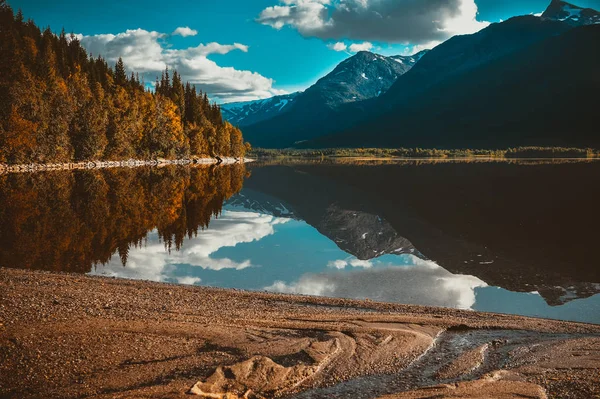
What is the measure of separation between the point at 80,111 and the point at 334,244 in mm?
61622

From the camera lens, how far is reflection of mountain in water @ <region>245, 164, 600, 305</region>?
1766 centimetres

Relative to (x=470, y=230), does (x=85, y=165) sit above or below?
above

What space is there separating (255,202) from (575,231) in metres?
25.5

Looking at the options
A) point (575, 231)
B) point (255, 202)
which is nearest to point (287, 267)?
point (575, 231)

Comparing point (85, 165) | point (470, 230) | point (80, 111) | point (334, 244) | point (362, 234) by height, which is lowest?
point (334, 244)

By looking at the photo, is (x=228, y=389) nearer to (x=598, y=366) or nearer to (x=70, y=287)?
(x=598, y=366)

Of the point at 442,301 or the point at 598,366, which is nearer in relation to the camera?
the point at 598,366

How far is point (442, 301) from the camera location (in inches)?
582

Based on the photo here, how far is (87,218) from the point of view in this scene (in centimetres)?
2706

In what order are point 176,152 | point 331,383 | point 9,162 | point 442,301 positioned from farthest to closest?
point 176,152 < point 9,162 < point 442,301 < point 331,383

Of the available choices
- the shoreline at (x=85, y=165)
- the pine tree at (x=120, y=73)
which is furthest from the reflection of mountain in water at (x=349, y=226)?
the pine tree at (x=120, y=73)

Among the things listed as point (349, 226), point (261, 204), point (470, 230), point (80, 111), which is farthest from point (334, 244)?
point (80, 111)

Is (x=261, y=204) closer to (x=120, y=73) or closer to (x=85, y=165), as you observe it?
(x=85, y=165)

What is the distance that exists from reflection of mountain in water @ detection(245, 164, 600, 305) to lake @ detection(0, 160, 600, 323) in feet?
0.31
